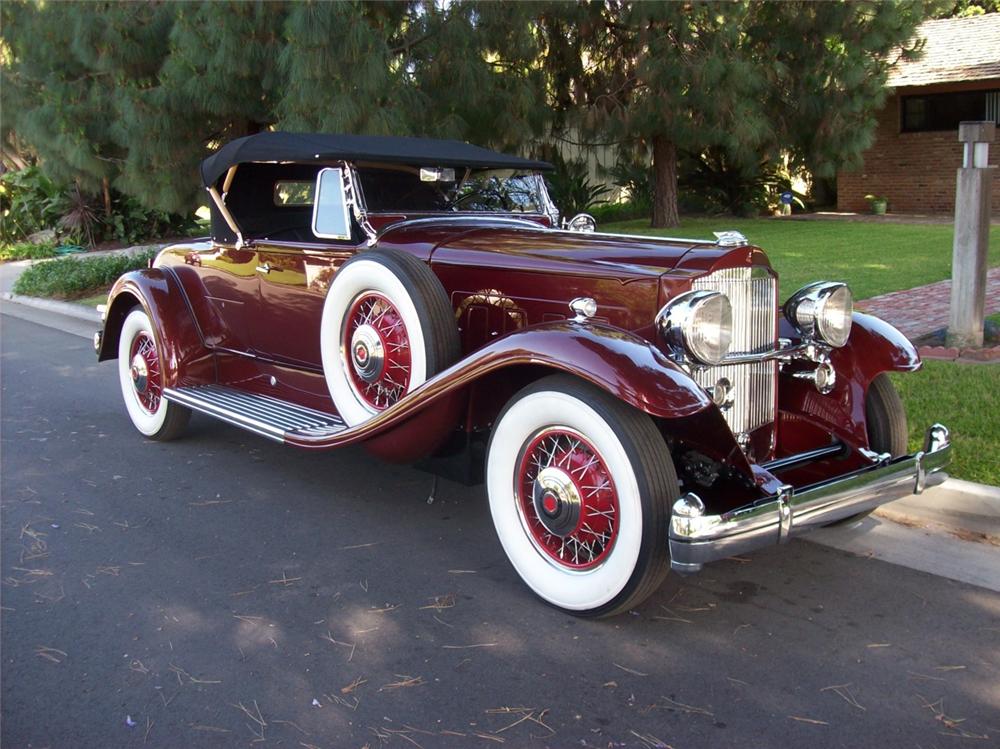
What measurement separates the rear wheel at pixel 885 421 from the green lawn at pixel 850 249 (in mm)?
5035

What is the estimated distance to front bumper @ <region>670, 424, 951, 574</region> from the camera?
9.55 ft

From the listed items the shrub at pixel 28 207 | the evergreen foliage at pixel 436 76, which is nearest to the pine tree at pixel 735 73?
the evergreen foliage at pixel 436 76

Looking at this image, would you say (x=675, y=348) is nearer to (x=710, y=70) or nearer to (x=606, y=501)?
(x=606, y=501)

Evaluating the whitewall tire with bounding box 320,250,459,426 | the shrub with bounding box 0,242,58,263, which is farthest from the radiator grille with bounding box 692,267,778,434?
the shrub with bounding box 0,242,58,263

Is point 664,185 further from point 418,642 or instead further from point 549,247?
point 418,642

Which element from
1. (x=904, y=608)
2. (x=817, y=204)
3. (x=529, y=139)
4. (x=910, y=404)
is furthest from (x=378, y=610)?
(x=817, y=204)

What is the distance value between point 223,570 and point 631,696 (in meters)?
1.86

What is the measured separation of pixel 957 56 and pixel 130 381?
61.3 feet

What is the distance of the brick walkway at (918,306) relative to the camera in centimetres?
740

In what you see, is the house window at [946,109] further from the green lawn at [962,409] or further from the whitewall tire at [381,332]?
the whitewall tire at [381,332]

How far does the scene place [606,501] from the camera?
129 inches

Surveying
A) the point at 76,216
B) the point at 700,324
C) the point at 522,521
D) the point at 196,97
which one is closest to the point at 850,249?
the point at 196,97

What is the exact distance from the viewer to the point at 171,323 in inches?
218

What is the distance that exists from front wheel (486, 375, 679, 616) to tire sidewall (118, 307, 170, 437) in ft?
9.68
